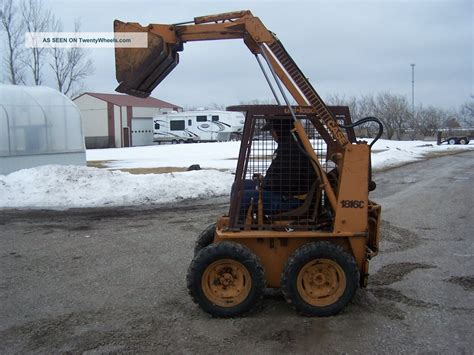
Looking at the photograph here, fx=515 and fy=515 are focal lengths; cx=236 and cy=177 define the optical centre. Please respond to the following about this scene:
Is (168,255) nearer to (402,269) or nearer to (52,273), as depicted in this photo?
(52,273)

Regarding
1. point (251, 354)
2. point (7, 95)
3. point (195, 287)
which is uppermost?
point (7, 95)

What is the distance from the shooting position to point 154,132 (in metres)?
56.5

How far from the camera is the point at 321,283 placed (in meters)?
5.14

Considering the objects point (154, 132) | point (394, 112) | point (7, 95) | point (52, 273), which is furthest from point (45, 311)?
point (394, 112)

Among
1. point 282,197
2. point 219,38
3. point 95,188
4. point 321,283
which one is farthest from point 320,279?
point 95,188

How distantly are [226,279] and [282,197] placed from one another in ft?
3.41

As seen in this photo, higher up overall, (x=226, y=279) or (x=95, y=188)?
(x=95, y=188)

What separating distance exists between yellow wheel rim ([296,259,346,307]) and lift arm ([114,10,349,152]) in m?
1.21

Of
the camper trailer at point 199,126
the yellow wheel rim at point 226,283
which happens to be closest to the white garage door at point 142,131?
the camper trailer at point 199,126

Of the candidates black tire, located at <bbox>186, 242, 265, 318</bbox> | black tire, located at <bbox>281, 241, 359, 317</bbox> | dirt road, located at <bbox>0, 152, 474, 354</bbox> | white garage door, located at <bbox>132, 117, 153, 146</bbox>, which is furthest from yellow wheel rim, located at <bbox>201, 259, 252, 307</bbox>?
Result: white garage door, located at <bbox>132, 117, 153, 146</bbox>

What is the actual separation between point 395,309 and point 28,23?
3301cm

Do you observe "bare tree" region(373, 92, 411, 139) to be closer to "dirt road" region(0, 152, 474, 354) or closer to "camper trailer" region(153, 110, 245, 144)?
"camper trailer" region(153, 110, 245, 144)

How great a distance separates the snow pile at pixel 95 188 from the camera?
44.6ft

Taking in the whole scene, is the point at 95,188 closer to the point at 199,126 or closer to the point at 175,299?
the point at 175,299
